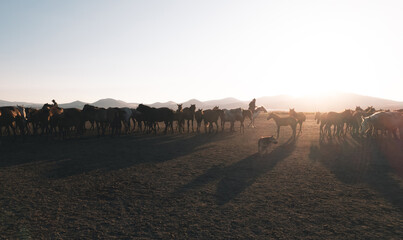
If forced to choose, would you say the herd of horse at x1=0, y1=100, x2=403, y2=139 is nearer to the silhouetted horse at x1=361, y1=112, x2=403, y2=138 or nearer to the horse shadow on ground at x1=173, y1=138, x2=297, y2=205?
the silhouetted horse at x1=361, y1=112, x2=403, y2=138

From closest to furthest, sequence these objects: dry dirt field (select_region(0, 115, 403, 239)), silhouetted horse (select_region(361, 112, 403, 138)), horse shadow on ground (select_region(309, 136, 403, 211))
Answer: dry dirt field (select_region(0, 115, 403, 239)), horse shadow on ground (select_region(309, 136, 403, 211)), silhouetted horse (select_region(361, 112, 403, 138))

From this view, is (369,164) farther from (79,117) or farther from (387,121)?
(79,117)

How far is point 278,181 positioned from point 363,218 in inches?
114

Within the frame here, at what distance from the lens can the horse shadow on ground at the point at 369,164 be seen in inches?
283

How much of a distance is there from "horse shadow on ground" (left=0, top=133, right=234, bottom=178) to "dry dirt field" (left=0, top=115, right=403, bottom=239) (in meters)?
0.10

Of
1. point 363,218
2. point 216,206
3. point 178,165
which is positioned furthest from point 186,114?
point 363,218

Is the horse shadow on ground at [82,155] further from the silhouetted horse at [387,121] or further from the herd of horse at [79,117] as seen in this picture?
the silhouetted horse at [387,121]

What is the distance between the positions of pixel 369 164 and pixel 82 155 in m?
14.8

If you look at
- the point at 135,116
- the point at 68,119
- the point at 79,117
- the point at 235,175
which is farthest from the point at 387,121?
the point at 68,119

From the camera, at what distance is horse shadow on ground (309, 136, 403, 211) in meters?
7.19

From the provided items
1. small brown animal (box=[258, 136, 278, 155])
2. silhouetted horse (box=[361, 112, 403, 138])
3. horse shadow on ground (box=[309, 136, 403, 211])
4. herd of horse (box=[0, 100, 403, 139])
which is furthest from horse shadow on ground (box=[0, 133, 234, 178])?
silhouetted horse (box=[361, 112, 403, 138])

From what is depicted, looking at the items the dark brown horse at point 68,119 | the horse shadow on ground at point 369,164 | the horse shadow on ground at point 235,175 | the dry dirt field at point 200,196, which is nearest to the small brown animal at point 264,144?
the horse shadow on ground at point 235,175

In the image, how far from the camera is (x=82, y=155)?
1176cm

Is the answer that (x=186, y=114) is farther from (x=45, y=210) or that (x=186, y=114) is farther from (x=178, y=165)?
(x=45, y=210)
